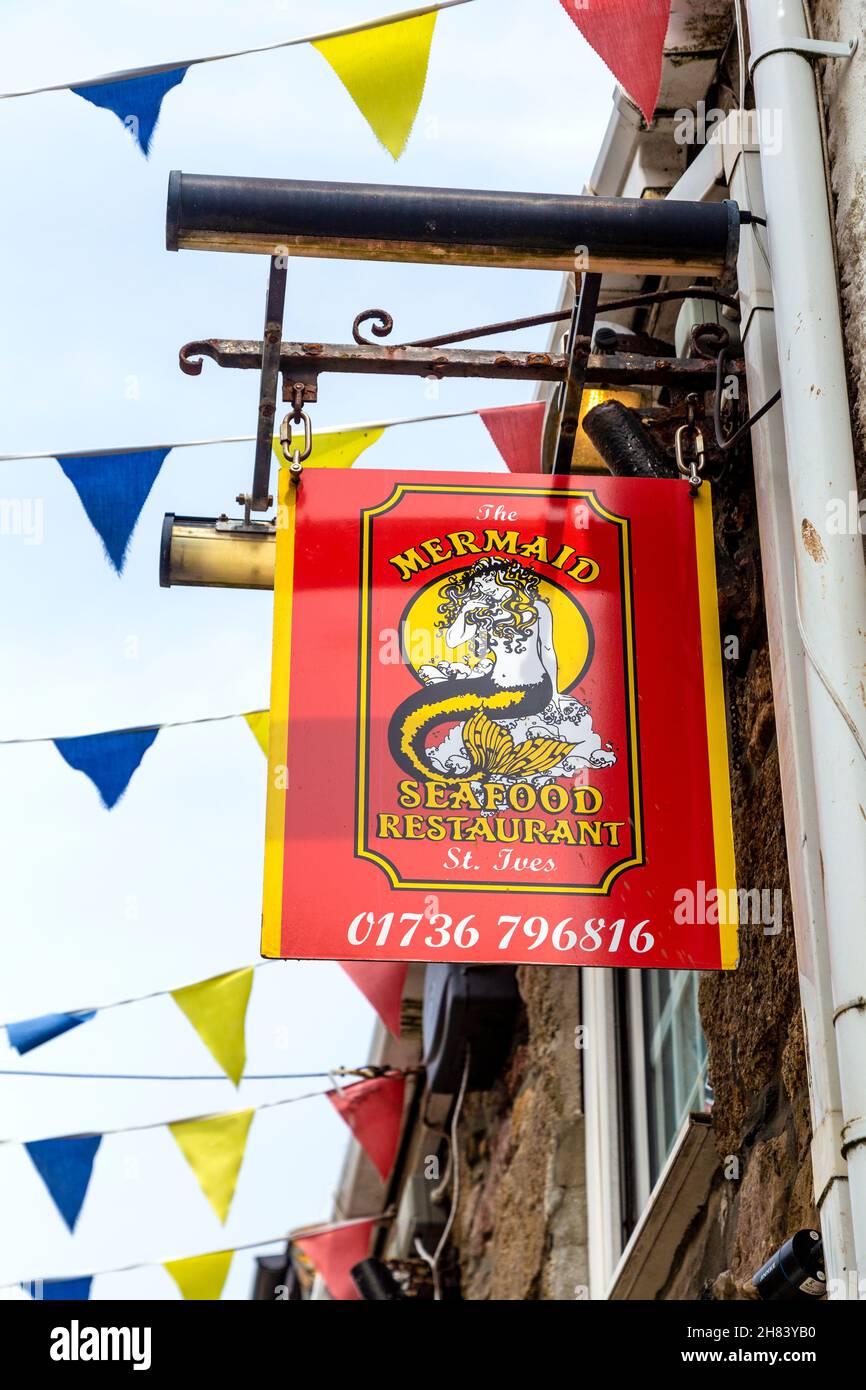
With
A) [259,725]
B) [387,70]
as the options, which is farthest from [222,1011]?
[387,70]

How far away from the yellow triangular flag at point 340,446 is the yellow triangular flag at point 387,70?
3.78 feet

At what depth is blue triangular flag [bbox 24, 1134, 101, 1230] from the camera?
248 inches

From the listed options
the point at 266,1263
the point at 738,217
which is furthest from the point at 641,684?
the point at 266,1263

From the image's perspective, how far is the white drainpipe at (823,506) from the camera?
2.76 m

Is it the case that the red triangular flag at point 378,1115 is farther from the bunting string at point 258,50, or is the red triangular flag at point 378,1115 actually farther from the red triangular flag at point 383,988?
the bunting string at point 258,50

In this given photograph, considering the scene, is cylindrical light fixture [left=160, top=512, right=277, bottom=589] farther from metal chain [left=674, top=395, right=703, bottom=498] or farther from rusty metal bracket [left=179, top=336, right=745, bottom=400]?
metal chain [left=674, top=395, right=703, bottom=498]

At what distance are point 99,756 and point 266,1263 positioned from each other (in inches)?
344

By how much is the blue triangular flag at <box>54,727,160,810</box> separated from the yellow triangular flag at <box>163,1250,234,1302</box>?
2.80 metres

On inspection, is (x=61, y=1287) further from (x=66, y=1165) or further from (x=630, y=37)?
(x=630, y=37)

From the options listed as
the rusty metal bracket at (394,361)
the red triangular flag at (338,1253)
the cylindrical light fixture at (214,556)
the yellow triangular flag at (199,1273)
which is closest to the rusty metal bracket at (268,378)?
the rusty metal bracket at (394,361)

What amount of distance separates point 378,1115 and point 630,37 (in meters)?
5.60
